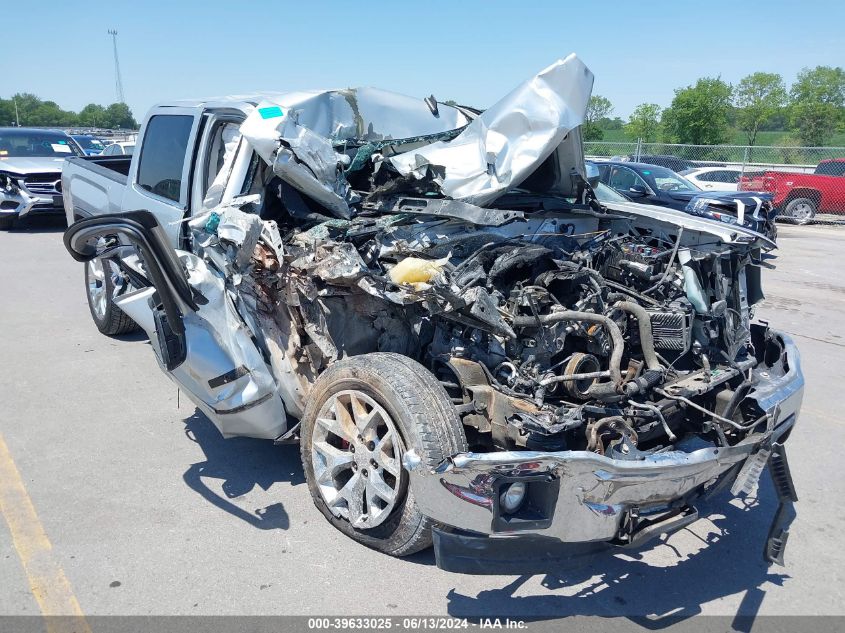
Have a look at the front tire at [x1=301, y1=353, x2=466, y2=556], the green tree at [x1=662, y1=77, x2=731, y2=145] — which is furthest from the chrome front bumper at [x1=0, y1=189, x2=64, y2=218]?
the green tree at [x1=662, y1=77, x2=731, y2=145]

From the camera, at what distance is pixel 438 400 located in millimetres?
2951

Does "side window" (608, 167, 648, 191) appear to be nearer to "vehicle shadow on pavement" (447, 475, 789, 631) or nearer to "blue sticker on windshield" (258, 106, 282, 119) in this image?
"blue sticker on windshield" (258, 106, 282, 119)

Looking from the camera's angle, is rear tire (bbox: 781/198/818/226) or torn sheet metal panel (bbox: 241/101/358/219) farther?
rear tire (bbox: 781/198/818/226)

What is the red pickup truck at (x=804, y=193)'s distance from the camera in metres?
18.5

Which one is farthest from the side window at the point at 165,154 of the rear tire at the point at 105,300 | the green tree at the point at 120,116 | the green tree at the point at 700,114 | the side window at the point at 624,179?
the green tree at the point at 120,116

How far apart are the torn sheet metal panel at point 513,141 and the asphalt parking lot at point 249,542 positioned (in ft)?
6.68

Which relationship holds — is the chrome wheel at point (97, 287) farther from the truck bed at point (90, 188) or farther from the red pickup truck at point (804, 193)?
the red pickup truck at point (804, 193)

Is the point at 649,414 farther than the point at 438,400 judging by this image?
Yes

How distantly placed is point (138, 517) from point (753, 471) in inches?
121

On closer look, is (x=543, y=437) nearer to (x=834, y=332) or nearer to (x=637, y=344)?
(x=637, y=344)

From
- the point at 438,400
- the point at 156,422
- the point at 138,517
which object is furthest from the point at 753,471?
the point at 156,422

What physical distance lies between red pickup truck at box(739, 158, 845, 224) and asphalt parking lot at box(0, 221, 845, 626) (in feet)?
51.4

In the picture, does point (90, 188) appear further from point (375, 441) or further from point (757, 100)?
point (757, 100)

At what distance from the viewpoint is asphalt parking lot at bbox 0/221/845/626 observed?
2936 mm
